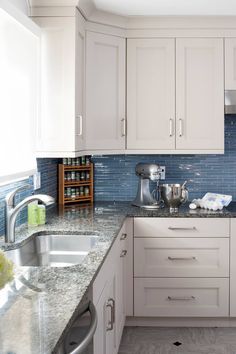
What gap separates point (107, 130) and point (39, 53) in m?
0.80

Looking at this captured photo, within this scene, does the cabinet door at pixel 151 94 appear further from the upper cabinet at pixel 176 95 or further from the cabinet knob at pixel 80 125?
the cabinet knob at pixel 80 125

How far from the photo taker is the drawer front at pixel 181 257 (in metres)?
3.64

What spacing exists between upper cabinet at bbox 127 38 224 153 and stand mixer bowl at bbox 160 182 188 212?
0.94 ft

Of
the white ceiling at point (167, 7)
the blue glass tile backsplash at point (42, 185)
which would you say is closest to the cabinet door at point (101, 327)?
the blue glass tile backsplash at point (42, 185)

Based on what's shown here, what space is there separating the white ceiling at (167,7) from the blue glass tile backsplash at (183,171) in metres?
0.90

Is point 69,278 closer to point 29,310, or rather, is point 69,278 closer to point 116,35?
point 29,310

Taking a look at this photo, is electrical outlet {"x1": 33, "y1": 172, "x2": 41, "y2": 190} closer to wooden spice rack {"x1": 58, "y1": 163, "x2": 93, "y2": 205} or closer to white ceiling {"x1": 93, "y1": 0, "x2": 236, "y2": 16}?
wooden spice rack {"x1": 58, "y1": 163, "x2": 93, "y2": 205}

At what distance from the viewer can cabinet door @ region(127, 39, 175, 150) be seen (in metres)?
3.84

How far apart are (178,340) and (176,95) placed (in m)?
1.69

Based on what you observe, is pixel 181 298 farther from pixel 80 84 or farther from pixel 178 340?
pixel 80 84

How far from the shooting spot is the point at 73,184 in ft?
13.3

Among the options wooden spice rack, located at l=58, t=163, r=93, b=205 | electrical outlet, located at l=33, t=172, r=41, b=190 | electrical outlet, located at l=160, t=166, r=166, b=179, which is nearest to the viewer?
electrical outlet, located at l=33, t=172, r=41, b=190

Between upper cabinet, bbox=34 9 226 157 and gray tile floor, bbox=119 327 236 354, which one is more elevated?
upper cabinet, bbox=34 9 226 157

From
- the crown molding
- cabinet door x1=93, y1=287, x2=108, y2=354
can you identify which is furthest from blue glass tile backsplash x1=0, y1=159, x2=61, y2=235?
the crown molding
